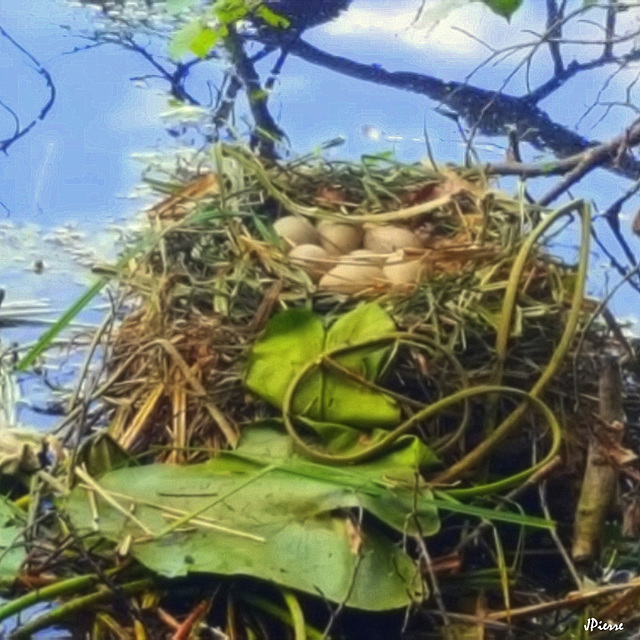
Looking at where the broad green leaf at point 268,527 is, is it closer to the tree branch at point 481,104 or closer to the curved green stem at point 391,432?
the curved green stem at point 391,432

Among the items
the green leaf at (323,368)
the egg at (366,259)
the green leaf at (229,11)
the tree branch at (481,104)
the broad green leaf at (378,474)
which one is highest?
the green leaf at (229,11)

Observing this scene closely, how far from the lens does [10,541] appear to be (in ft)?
3.24

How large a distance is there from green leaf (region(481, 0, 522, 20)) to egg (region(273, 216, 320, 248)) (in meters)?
0.23

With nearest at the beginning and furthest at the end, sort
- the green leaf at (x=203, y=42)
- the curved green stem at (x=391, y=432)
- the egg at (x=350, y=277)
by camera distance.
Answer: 1. the curved green stem at (x=391, y=432)
2. the egg at (x=350, y=277)
3. the green leaf at (x=203, y=42)

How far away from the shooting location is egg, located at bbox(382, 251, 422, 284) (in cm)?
118

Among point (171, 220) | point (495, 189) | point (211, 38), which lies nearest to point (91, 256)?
point (171, 220)

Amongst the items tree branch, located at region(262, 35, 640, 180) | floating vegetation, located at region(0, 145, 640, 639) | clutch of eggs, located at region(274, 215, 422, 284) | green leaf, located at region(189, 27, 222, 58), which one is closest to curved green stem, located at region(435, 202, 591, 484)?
floating vegetation, located at region(0, 145, 640, 639)

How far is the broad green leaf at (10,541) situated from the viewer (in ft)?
3.13

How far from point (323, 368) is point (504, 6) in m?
0.34

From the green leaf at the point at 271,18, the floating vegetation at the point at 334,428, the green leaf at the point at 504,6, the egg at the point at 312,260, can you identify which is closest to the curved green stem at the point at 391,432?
the floating vegetation at the point at 334,428

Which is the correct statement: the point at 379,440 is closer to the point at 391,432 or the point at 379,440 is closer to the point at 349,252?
the point at 391,432

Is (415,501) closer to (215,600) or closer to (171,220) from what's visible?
(215,600)

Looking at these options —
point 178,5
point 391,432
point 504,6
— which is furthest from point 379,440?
point 178,5
